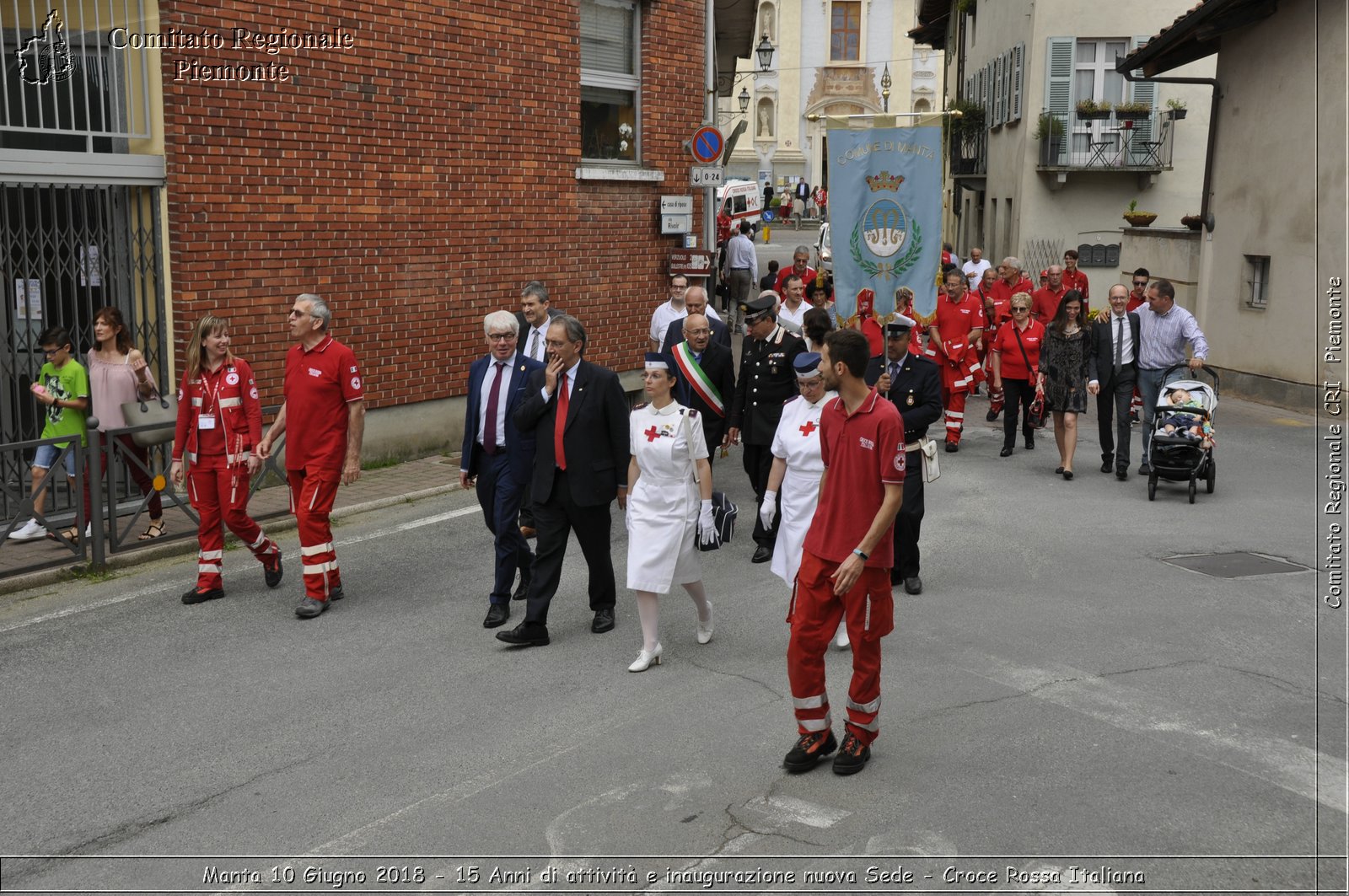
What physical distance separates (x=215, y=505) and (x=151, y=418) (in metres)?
1.73

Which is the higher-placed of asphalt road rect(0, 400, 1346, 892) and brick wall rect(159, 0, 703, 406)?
brick wall rect(159, 0, 703, 406)

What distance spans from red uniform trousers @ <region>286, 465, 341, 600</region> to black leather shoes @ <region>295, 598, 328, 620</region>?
3 centimetres

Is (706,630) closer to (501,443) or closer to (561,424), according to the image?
(561,424)

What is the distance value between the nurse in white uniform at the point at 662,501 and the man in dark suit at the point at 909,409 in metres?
1.78

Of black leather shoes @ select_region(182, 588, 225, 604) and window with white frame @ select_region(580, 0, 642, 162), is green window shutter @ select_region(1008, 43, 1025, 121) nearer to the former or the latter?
window with white frame @ select_region(580, 0, 642, 162)

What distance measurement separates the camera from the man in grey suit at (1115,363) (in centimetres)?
1349

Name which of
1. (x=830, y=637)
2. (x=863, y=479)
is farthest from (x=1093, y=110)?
(x=830, y=637)

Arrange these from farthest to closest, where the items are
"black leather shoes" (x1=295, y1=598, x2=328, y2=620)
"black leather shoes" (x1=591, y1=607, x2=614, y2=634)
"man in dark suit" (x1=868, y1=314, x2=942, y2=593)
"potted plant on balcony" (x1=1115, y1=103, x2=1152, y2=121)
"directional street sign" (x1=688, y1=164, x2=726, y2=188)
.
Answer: "potted plant on balcony" (x1=1115, y1=103, x2=1152, y2=121) < "directional street sign" (x1=688, y1=164, x2=726, y2=188) < "man in dark suit" (x1=868, y1=314, x2=942, y2=593) < "black leather shoes" (x1=295, y1=598, x2=328, y2=620) < "black leather shoes" (x1=591, y1=607, x2=614, y2=634)

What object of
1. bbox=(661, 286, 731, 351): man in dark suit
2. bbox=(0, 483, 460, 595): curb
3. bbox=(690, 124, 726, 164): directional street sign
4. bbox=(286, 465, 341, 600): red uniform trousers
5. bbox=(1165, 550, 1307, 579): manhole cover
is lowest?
bbox=(1165, 550, 1307, 579): manhole cover

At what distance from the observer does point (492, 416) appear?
336 inches

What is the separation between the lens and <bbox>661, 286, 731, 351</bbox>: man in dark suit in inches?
450

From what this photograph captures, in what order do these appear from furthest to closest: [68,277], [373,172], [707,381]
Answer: [373,172]
[68,277]
[707,381]

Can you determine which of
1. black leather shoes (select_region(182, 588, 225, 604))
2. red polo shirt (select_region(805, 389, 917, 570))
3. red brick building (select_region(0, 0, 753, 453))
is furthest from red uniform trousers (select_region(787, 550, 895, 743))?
red brick building (select_region(0, 0, 753, 453))

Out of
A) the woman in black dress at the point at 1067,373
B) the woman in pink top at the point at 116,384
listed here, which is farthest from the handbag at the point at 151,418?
the woman in black dress at the point at 1067,373
